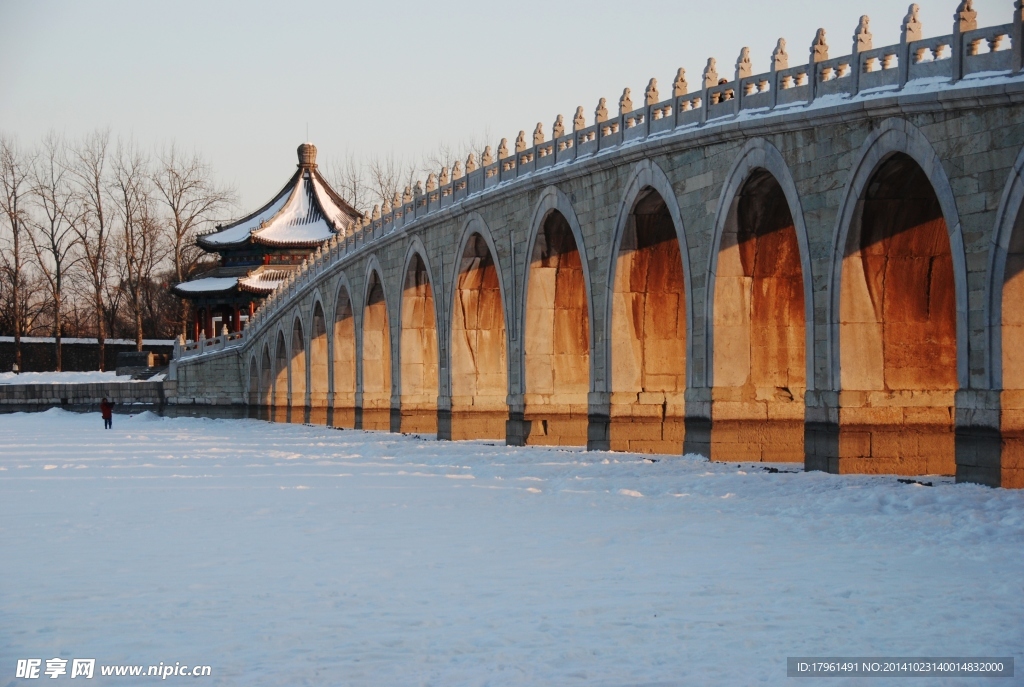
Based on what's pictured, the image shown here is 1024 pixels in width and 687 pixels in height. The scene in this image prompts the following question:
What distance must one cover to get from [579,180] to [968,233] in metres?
12.5

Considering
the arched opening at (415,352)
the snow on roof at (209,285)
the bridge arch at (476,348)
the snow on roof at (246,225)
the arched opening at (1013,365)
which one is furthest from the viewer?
the snow on roof at (246,225)

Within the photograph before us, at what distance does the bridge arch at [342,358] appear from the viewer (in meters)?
50.3

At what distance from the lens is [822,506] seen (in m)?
16.1

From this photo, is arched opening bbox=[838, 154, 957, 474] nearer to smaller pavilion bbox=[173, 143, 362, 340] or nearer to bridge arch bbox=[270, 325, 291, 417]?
bridge arch bbox=[270, 325, 291, 417]

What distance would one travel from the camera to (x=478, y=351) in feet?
119

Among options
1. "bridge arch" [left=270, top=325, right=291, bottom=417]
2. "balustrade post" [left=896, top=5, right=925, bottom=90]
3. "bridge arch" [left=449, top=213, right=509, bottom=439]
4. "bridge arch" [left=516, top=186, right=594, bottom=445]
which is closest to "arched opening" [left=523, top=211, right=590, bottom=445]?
"bridge arch" [left=516, top=186, right=594, bottom=445]

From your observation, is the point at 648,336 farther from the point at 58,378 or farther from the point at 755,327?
the point at 58,378

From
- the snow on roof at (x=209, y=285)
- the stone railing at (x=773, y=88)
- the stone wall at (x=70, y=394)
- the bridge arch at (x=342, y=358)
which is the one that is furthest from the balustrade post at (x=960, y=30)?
the snow on roof at (x=209, y=285)

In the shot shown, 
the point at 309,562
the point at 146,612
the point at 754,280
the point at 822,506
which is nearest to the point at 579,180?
the point at 754,280

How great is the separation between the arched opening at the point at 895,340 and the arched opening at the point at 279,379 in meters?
43.5

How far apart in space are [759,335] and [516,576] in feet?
43.8

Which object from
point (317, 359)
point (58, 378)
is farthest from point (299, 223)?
point (317, 359)

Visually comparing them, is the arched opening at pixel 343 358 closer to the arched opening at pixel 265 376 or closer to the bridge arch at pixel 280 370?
the bridge arch at pixel 280 370

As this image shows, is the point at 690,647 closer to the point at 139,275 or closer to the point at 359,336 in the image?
the point at 359,336
